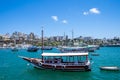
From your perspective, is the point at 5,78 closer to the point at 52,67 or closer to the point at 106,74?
the point at 52,67

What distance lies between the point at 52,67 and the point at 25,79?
8.85 meters

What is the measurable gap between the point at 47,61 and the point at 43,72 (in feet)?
9.57

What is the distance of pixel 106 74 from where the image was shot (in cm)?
4803

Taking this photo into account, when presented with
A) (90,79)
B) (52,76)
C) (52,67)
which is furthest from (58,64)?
(90,79)

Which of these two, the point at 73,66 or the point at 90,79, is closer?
the point at 90,79

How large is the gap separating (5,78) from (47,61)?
10848mm

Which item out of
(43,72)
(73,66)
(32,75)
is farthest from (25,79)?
(73,66)

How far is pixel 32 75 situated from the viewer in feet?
154

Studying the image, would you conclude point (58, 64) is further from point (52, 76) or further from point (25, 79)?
point (25, 79)

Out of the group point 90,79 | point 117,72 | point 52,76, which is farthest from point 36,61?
point 117,72

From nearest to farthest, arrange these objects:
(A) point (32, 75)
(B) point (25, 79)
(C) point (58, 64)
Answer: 1. (B) point (25, 79)
2. (A) point (32, 75)
3. (C) point (58, 64)

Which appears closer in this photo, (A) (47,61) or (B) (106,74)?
(B) (106,74)

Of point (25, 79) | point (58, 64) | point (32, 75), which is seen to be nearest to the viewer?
point (25, 79)

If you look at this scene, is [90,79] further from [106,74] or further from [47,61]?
[47,61]
